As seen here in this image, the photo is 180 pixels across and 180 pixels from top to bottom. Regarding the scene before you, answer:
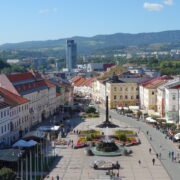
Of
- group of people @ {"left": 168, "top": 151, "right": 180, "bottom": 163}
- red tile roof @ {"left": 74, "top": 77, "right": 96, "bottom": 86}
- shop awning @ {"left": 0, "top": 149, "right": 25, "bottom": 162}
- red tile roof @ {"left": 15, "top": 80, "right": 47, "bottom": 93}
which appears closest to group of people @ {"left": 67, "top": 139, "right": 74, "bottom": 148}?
shop awning @ {"left": 0, "top": 149, "right": 25, "bottom": 162}

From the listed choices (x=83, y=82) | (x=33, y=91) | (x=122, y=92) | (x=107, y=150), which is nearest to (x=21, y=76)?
(x=33, y=91)

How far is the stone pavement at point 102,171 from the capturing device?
4056 centimetres

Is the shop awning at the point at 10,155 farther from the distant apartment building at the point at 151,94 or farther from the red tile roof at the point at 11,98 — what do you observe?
the distant apartment building at the point at 151,94

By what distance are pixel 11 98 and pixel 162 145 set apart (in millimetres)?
22857

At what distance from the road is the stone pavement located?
2.56 ft

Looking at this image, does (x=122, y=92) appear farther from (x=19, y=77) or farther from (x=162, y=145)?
(x=162, y=145)

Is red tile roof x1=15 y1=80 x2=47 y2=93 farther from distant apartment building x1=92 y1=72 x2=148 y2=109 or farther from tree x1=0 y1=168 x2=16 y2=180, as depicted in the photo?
tree x1=0 y1=168 x2=16 y2=180

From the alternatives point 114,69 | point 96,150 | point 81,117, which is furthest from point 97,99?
point 96,150

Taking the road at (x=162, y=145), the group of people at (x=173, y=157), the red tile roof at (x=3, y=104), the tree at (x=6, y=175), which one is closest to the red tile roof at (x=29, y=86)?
the red tile roof at (x=3, y=104)

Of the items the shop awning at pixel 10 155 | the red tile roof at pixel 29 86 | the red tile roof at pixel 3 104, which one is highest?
the red tile roof at pixel 29 86

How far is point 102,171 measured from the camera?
42.2 m

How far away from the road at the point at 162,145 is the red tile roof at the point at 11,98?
20.1 m

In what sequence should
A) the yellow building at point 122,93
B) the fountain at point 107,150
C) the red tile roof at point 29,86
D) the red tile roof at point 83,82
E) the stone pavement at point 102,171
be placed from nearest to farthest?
1. the stone pavement at point 102,171
2. the fountain at point 107,150
3. the red tile roof at point 29,86
4. the yellow building at point 122,93
5. the red tile roof at point 83,82

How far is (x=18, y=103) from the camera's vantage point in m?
62.6
